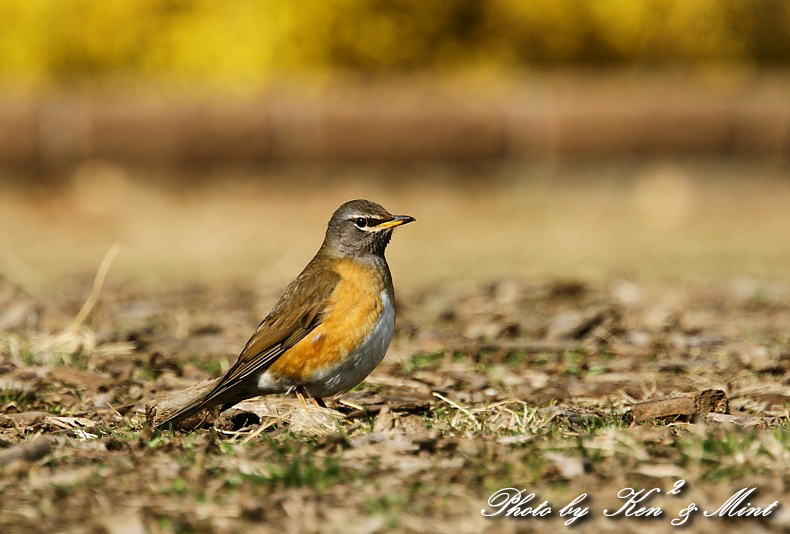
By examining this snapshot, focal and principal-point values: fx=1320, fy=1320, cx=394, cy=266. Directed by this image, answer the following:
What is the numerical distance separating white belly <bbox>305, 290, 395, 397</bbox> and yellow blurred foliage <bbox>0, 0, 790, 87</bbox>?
501 inches

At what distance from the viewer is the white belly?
524 centimetres

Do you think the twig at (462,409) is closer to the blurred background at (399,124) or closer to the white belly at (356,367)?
the white belly at (356,367)

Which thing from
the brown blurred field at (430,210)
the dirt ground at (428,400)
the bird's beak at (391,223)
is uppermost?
the bird's beak at (391,223)

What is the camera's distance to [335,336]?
532cm

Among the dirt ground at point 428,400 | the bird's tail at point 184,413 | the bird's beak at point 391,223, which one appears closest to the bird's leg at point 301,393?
the dirt ground at point 428,400

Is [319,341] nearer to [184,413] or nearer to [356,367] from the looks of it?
[356,367]

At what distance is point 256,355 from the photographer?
529 cm

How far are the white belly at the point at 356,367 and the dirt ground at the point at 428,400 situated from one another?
15 centimetres

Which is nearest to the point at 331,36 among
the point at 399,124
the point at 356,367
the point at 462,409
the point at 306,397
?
the point at 399,124

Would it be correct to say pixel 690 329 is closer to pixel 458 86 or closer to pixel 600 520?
pixel 600 520

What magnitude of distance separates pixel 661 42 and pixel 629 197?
303 cm

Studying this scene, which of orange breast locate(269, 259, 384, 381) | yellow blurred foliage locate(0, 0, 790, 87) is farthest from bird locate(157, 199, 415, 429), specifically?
yellow blurred foliage locate(0, 0, 790, 87)

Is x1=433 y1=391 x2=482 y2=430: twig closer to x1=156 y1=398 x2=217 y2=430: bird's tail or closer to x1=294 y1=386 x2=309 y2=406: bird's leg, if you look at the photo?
x1=294 y1=386 x2=309 y2=406: bird's leg

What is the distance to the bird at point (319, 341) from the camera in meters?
5.25
